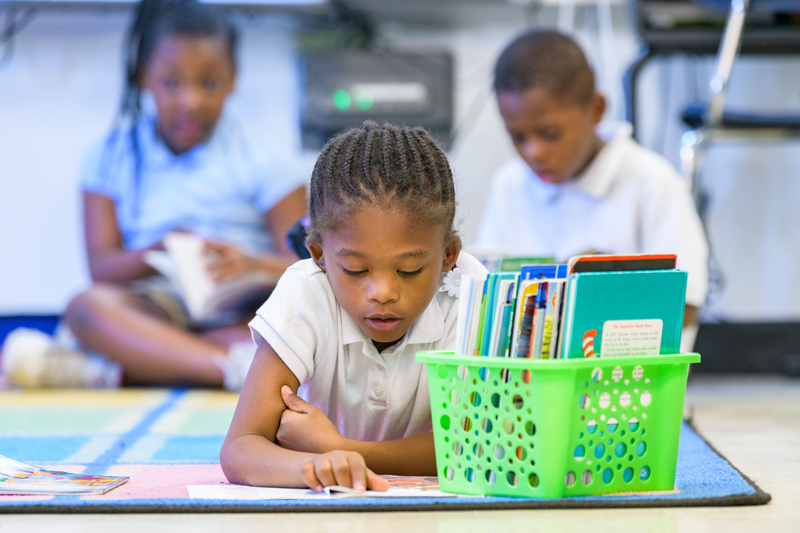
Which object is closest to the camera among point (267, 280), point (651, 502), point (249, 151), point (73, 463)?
point (651, 502)

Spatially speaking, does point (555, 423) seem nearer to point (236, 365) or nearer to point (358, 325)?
point (358, 325)

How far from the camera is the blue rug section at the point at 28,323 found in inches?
94.3

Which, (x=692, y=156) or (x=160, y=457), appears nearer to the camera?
(x=160, y=457)

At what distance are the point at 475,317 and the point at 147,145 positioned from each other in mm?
1579

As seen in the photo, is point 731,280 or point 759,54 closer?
point 759,54

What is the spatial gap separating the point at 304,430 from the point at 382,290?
6.6 inches

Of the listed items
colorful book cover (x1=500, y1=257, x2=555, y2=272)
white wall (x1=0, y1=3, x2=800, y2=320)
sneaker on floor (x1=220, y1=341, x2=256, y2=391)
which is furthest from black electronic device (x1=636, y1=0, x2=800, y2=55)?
sneaker on floor (x1=220, y1=341, x2=256, y2=391)

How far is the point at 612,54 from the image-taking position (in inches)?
92.4

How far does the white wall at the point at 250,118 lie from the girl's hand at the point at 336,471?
1598 millimetres

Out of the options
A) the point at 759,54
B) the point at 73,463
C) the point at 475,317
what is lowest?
the point at 73,463

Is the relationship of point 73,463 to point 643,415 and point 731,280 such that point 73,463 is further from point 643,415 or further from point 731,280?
point 731,280

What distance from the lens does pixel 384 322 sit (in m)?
0.91

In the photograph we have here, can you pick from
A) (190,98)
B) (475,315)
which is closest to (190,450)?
(475,315)

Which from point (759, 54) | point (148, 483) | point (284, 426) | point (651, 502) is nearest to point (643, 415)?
point (651, 502)
